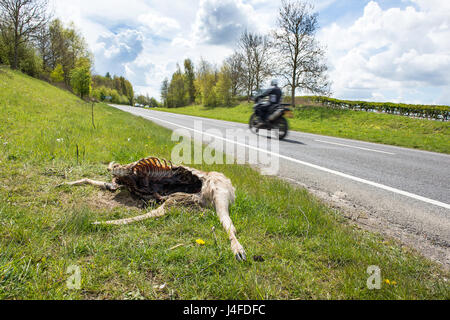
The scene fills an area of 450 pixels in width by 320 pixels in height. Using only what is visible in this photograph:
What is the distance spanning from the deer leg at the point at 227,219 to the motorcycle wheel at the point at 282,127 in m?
7.94

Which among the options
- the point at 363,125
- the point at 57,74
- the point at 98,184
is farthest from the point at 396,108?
the point at 57,74

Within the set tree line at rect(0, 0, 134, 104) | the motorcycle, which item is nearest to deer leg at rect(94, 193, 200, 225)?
the motorcycle

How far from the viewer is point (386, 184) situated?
4633 mm

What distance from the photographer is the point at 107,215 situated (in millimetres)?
2686

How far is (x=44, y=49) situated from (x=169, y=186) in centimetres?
5269

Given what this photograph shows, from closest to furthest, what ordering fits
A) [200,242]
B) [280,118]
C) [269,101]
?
[200,242]
[280,118]
[269,101]

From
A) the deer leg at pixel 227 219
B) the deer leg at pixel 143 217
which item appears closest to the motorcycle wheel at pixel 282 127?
the deer leg at pixel 227 219

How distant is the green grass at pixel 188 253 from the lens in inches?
67.0

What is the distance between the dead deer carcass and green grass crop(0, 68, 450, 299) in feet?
0.49

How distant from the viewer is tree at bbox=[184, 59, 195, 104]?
75375 millimetres

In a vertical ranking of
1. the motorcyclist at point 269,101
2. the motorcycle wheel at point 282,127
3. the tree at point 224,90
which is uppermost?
the tree at point 224,90

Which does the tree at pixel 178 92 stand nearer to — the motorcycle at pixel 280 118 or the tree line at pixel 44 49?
the tree line at pixel 44 49

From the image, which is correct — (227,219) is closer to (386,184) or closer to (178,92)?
(386,184)

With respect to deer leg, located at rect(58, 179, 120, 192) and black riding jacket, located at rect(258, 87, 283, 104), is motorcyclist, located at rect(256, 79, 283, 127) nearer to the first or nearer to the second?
black riding jacket, located at rect(258, 87, 283, 104)
